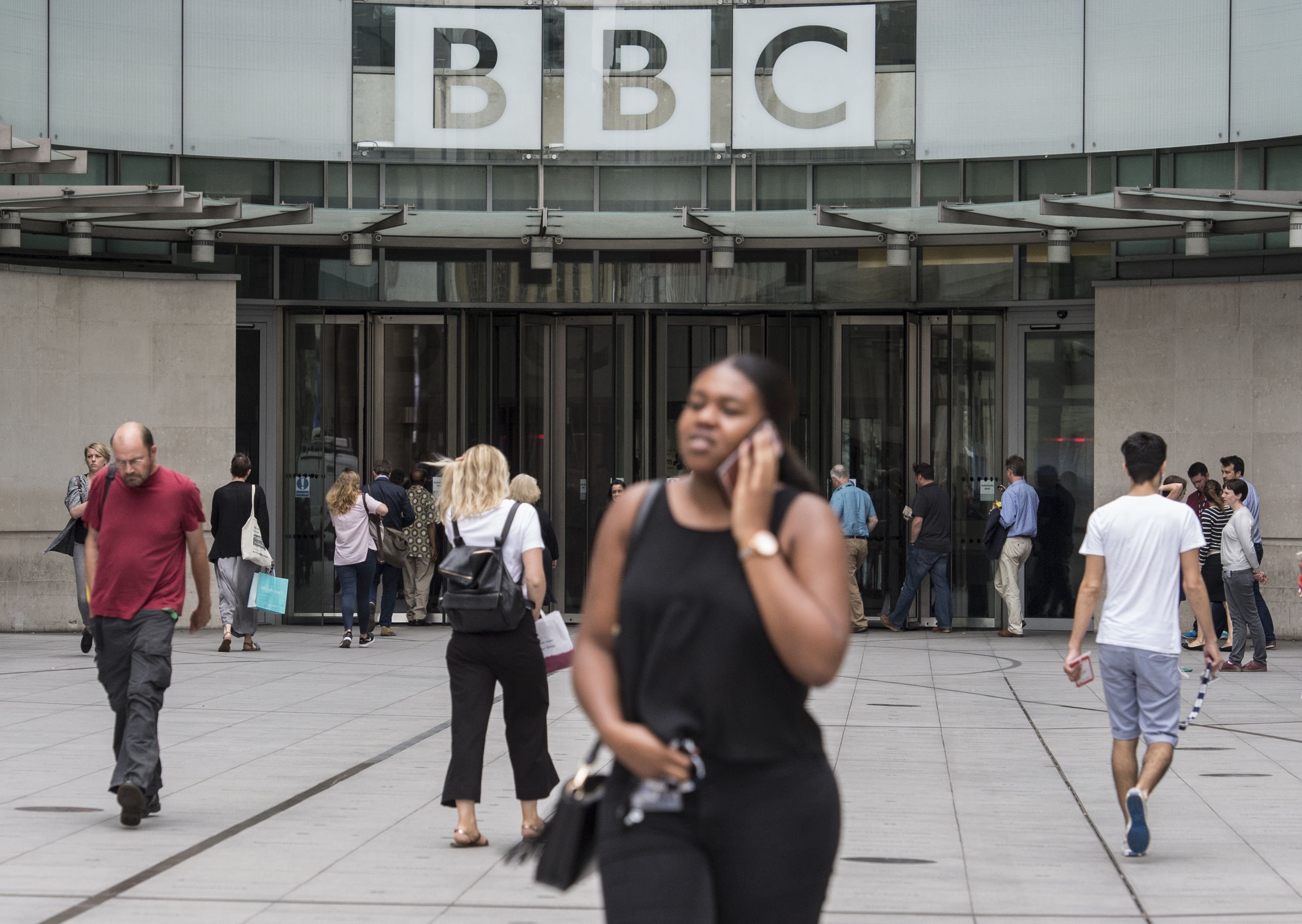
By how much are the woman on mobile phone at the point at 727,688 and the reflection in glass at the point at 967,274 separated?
1639 centimetres

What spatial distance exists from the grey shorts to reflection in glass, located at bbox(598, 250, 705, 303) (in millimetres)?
12646

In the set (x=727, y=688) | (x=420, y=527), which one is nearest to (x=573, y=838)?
(x=727, y=688)

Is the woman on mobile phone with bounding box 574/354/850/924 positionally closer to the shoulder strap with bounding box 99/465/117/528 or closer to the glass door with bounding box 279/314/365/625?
the shoulder strap with bounding box 99/465/117/528

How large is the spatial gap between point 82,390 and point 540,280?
515 centimetres

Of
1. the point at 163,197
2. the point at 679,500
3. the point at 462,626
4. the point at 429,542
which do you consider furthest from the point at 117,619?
the point at 429,542

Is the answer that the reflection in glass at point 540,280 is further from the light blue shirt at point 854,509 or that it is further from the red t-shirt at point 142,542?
the red t-shirt at point 142,542

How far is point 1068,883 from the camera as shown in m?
6.54

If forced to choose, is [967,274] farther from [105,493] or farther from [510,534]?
[105,493]

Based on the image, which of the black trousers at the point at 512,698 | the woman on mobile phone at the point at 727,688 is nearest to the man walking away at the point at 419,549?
the black trousers at the point at 512,698

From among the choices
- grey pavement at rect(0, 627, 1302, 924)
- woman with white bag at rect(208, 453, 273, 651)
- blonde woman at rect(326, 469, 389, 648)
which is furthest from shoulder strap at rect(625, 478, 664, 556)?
blonde woman at rect(326, 469, 389, 648)

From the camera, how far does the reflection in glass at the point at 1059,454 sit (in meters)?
19.0

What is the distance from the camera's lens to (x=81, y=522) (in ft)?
48.7

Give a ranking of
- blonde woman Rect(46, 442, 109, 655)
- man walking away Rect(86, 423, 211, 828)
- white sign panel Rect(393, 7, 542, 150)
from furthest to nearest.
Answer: white sign panel Rect(393, 7, 542, 150) → blonde woman Rect(46, 442, 109, 655) → man walking away Rect(86, 423, 211, 828)

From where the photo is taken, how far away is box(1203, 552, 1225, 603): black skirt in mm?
15773
